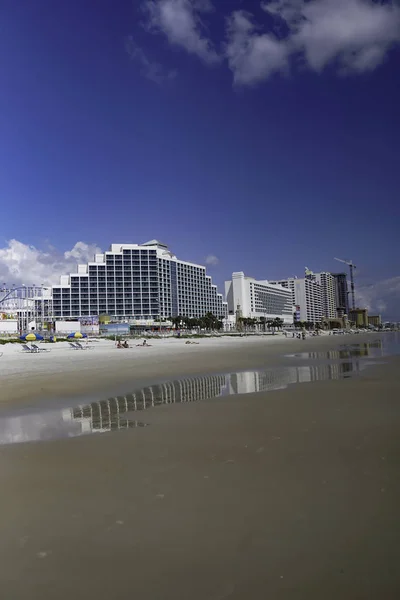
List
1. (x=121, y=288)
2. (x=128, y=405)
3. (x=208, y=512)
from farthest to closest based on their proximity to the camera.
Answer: (x=121, y=288) < (x=128, y=405) < (x=208, y=512)

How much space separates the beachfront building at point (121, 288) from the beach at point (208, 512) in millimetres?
154205

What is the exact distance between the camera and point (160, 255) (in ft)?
568

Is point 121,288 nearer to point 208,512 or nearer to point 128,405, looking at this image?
point 128,405

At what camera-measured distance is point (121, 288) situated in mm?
163000

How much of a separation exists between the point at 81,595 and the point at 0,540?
1.42m

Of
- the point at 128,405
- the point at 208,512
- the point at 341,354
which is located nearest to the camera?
the point at 208,512

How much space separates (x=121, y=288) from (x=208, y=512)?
161 m

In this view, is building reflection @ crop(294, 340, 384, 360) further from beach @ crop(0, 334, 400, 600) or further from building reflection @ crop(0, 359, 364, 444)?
beach @ crop(0, 334, 400, 600)

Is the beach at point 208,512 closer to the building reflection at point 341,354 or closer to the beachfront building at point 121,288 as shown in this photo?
the building reflection at point 341,354

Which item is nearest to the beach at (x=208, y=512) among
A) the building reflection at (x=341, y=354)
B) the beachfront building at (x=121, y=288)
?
the building reflection at (x=341, y=354)

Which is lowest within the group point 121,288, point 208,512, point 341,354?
point 341,354

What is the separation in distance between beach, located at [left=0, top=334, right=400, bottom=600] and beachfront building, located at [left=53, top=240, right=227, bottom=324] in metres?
154

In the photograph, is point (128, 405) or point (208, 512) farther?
point (128, 405)

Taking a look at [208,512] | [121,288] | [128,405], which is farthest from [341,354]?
[121,288]
